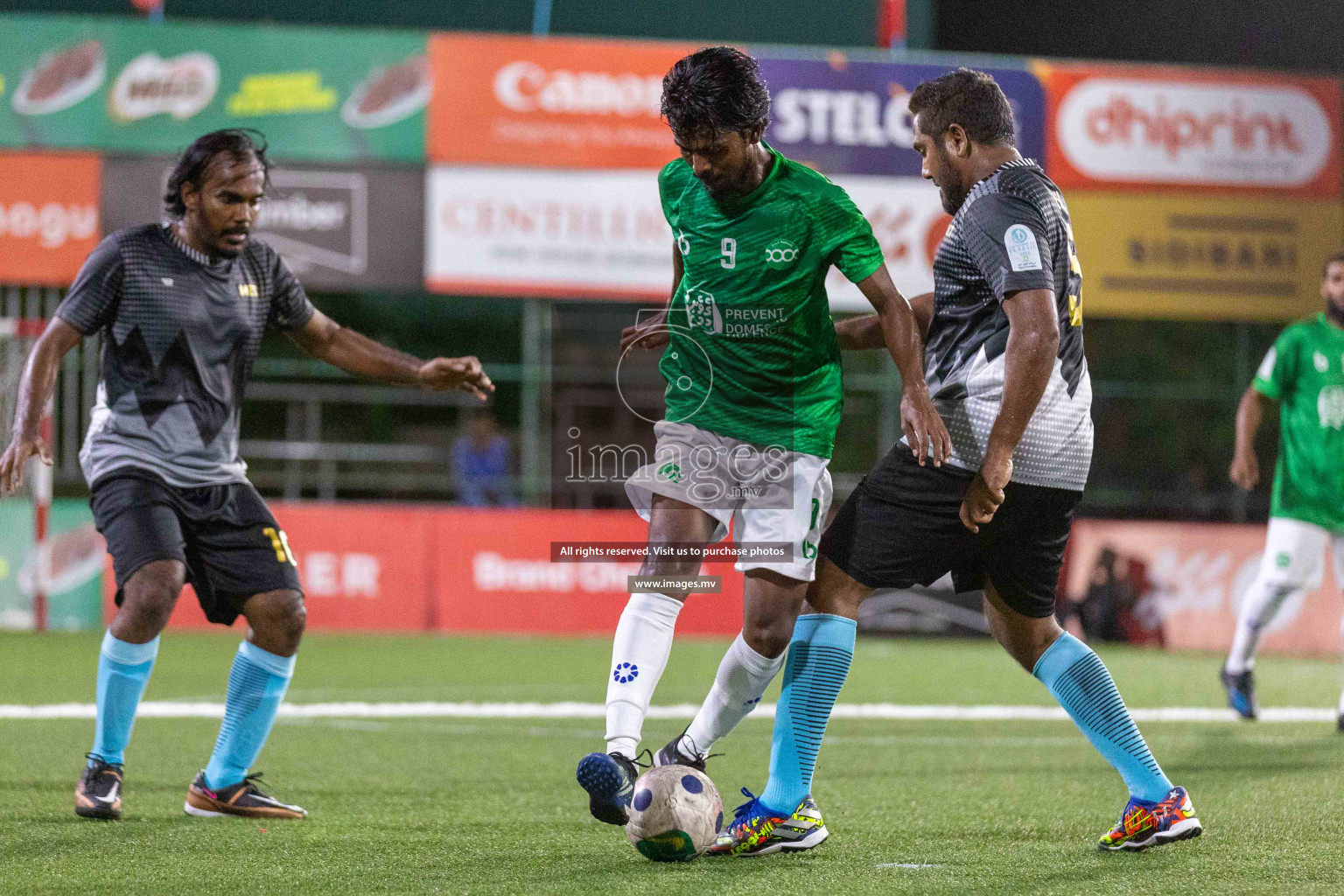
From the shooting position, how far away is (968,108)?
14.6 ft

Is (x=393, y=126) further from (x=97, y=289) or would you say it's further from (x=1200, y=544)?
(x=97, y=289)

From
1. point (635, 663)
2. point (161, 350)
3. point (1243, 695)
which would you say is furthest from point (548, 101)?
point (635, 663)

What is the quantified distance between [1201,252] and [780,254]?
1388 centimetres

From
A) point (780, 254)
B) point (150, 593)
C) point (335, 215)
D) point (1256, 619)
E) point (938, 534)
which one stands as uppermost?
point (335, 215)

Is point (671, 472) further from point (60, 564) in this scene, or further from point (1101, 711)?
point (60, 564)

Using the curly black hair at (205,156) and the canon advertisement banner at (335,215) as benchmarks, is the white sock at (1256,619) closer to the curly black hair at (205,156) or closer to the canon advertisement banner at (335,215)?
the curly black hair at (205,156)

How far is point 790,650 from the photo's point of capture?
14.8 ft

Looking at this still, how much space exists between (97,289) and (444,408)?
54.8 feet

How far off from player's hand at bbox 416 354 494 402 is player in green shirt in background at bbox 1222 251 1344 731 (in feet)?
14.6

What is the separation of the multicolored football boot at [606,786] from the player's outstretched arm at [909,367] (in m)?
1.19

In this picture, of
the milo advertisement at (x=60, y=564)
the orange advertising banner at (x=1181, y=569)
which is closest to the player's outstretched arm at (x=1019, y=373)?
the orange advertising banner at (x=1181, y=569)

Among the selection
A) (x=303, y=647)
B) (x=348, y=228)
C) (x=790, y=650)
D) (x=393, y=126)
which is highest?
(x=393, y=126)

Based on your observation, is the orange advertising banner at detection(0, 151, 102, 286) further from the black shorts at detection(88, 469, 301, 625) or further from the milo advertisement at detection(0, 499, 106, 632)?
the black shorts at detection(88, 469, 301, 625)

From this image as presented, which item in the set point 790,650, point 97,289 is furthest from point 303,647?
point 790,650
